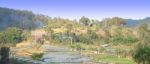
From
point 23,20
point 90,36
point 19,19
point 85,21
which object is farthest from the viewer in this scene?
point 19,19

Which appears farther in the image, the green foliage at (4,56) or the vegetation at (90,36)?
the vegetation at (90,36)

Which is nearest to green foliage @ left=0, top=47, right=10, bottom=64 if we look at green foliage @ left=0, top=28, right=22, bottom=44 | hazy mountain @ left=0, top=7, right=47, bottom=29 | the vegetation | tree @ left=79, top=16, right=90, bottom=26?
the vegetation

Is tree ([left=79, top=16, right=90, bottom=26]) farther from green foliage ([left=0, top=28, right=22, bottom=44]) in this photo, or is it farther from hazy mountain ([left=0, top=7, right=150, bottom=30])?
green foliage ([left=0, top=28, right=22, bottom=44])

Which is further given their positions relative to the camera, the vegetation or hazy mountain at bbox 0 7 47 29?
hazy mountain at bbox 0 7 47 29

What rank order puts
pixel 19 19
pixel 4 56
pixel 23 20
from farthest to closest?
1. pixel 19 19
2. pixel 23 20
3. pixel 4 56

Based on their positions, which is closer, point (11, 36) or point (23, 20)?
point (11, 36)

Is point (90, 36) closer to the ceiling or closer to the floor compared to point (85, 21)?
closer to the floor

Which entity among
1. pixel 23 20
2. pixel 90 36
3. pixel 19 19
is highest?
pixel 19 19

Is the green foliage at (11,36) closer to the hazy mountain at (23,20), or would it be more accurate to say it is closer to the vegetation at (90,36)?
the vegetation at (90,36)

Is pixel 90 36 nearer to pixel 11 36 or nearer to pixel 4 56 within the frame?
pixel 11 36

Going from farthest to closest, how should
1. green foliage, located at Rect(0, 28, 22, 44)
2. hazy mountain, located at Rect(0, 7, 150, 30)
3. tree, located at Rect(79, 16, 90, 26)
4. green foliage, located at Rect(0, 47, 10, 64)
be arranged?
hazy mountain, located at Rect(0, 7, 150, 30)
tree, located at Rect(79, 16, 90, 26)
green foliage, located at Rect(0, 28, 22, 44)
green foliage, located at Rect(0, 47, 10, 64)

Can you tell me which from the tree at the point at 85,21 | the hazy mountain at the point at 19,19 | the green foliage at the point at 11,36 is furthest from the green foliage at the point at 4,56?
the hazy mountain at the point at 19,19

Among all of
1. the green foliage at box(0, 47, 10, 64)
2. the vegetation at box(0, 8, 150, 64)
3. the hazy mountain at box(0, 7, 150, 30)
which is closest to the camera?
the green foliage at box(0, 47, 10, 64)

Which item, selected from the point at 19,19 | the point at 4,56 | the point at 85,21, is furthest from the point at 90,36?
the point at 4,56
